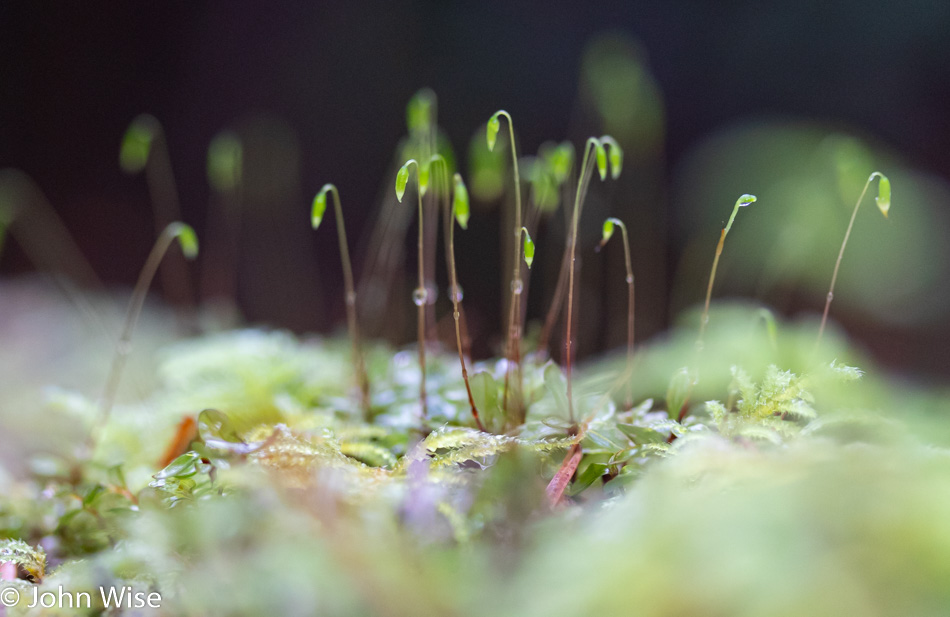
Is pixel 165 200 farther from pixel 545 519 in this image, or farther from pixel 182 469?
pixel 545 519

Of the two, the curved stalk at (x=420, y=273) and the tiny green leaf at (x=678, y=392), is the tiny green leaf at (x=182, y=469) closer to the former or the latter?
the curved stalk at (x=420, y=273)

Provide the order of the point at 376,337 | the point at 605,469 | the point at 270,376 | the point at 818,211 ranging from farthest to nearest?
the point at 376,337
the point at 818,211
the point at 270,376
the point at 605,469

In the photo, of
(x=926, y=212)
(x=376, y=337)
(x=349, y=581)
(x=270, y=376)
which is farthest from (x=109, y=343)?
(x=926, y=212)

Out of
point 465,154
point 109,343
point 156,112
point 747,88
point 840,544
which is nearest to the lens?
point 840,544

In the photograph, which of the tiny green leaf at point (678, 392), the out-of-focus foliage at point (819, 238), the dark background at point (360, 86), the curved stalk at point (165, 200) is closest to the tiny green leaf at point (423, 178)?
the tiny green leaf at point (678, 392)

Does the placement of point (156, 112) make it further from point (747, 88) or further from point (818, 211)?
point (818, 211)

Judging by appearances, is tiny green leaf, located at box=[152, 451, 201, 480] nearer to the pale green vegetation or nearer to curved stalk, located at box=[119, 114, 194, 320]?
the pale green vegetation

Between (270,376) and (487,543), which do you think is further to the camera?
(270,376)

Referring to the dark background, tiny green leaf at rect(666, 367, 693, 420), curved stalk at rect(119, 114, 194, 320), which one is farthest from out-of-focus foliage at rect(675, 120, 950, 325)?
curved stalk at rect(119, 114, 194, 320)

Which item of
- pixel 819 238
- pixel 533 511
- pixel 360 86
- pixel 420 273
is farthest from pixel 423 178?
pixel 360 86
